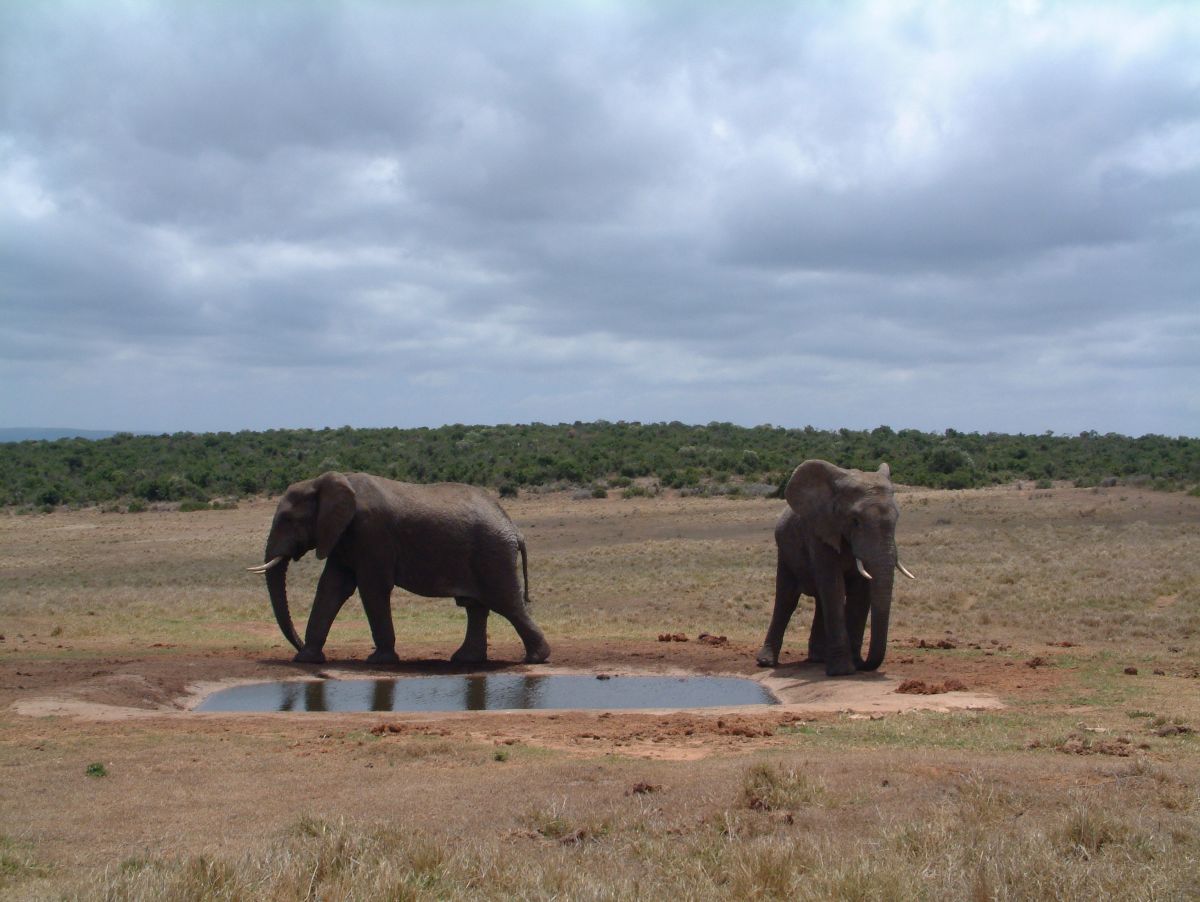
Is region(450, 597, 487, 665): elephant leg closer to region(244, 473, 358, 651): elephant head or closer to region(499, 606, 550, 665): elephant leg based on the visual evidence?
region(499, 606, 550, 665): elephant leg

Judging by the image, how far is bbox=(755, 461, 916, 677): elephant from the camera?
17.7 metres

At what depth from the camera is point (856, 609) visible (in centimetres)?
1898

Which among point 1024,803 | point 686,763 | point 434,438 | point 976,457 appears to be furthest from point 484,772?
point 434,438

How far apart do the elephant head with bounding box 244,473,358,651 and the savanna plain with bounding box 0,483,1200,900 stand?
1508mm

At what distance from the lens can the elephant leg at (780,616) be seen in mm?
20016

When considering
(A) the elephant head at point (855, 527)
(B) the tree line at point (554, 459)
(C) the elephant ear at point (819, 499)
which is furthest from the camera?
(B) the tree line at point (554, 459)

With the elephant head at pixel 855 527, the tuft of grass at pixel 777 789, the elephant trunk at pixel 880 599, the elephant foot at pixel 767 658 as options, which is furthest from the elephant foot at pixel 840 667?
the tuft of grass at pixel 777 789

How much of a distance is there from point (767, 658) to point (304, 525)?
8484mm

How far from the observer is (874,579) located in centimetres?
1753

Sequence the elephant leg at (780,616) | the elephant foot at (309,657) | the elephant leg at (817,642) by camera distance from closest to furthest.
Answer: the elephant leg at (817,642) → the elephant leg at (780,616) → the elephant foot at (309,657)

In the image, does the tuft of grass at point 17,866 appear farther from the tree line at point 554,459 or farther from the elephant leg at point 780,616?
the tree line at point 554,459

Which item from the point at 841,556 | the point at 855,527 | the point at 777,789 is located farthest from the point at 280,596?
the point at 777,789

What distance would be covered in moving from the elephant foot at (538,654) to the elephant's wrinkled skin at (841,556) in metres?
3.79

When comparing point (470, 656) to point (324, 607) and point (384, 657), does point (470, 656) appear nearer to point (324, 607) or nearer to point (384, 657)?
point (384, 657)
